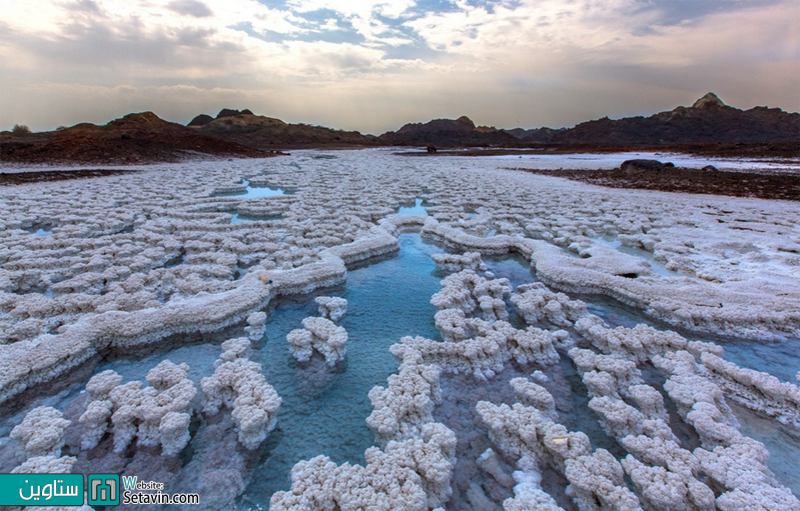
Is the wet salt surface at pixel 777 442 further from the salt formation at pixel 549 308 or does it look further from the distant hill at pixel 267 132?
the distant hill at pixel 267 132

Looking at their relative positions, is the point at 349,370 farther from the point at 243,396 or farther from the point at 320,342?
the point at 243,396

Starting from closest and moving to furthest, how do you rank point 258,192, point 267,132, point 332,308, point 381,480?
point 381,480 → point 332,308 → point 258,192 → point 267,132

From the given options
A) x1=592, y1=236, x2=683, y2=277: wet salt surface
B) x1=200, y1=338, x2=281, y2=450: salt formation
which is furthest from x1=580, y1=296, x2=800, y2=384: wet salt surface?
x1=200, y1=338, x2=281, y2=450: salt formation

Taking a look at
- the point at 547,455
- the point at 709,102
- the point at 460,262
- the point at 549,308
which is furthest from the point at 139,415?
the point at 709,102

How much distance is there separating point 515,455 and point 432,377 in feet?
3.36

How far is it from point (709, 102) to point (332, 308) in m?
125

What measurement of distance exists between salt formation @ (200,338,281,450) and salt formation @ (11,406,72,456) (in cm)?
103

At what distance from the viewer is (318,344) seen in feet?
15.4

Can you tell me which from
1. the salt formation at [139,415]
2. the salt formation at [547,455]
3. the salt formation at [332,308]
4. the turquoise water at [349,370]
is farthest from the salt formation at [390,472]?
the salt formation at [332,308]

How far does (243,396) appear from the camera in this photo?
3559mm

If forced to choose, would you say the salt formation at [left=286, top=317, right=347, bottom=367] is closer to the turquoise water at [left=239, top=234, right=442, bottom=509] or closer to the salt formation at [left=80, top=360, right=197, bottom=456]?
the turquoise water at [left=239, top=234, right=442, bottom=509]

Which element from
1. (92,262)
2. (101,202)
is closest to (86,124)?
(101,202)

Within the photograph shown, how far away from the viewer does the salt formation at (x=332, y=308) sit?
17.9 ft

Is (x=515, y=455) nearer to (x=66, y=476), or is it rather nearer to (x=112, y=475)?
(x=112, y=475)
